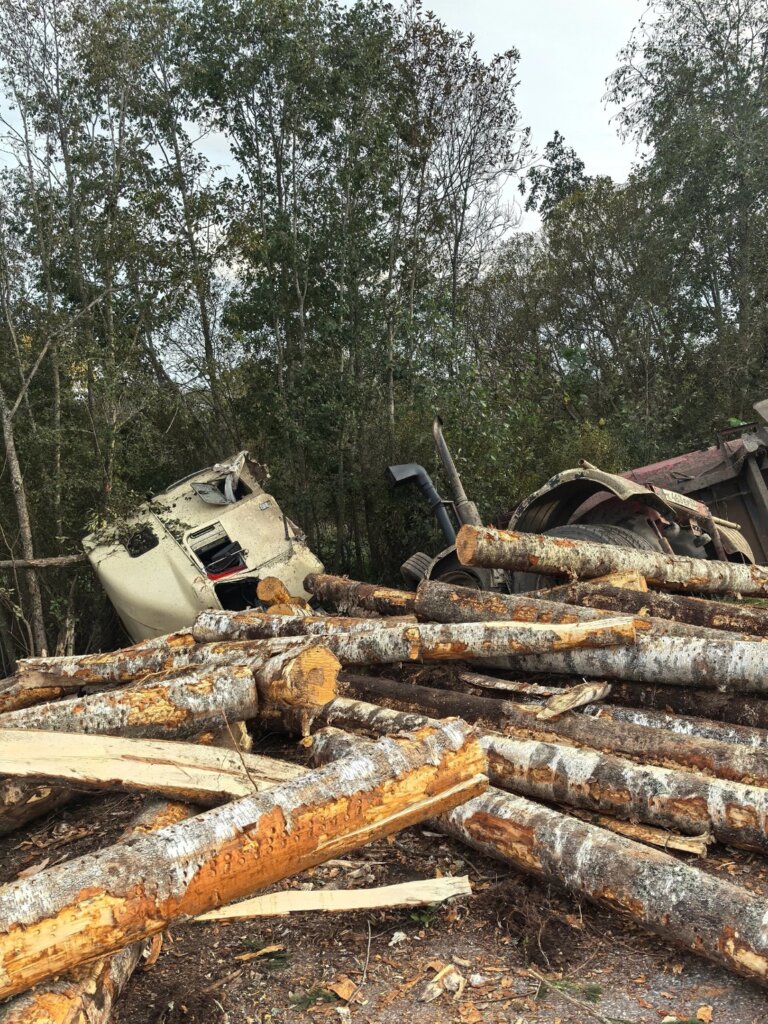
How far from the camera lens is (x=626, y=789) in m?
4.28

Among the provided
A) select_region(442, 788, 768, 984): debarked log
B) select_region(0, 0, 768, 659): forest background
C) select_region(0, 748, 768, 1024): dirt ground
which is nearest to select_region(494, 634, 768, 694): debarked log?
select_region(0, 748, 768, 1024): dirt ground

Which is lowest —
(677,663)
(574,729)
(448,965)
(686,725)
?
(448,965)

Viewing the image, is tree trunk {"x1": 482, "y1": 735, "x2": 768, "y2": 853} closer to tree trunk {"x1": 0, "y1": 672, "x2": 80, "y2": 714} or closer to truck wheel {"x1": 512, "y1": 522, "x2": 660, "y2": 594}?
truck wheel {"x1": 512, "y1": 522, "x2": 660, "y2": 594}

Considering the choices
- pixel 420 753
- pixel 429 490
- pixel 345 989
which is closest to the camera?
pixel 345 989

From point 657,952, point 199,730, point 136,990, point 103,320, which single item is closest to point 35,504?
point 103,320

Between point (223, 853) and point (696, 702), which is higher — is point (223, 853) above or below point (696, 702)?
above

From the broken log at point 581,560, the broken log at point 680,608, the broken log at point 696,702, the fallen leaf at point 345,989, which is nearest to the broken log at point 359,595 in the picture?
the broken log at point 581,560

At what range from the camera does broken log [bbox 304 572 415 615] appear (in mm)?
7160

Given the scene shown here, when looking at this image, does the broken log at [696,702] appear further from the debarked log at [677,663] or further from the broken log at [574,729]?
the broken log at [574,729]

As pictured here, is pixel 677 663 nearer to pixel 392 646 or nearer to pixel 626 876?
pixel 392 646

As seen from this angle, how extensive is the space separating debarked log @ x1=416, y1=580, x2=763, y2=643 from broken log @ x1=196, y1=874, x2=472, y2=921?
2307 millimetres

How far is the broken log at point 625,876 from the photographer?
317 cm

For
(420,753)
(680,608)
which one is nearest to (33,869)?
(420,753)

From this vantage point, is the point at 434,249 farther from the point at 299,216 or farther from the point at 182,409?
the point at 182,409
